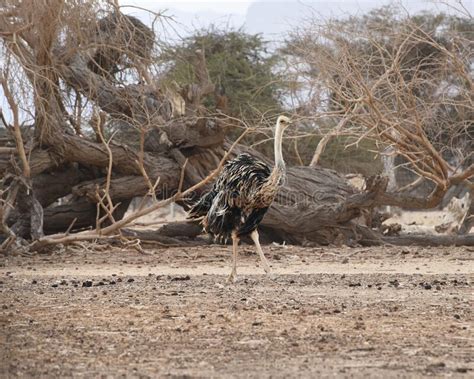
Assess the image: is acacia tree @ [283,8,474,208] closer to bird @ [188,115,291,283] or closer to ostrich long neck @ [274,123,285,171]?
ostrich long neck @ [274,123,285,171]

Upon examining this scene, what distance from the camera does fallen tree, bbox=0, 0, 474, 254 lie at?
1545 centimetres

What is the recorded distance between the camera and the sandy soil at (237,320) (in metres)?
6.90

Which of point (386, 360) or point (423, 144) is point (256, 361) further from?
point (423, 144)

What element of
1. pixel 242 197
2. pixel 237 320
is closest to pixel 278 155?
pixel 242 197

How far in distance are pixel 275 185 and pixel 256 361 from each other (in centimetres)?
546

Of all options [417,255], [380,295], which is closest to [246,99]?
[417,255]

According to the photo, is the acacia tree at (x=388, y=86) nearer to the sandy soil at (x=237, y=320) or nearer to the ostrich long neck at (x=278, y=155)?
the sandy soil at (x=237, y=320)

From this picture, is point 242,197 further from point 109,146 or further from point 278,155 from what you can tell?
point 109,146

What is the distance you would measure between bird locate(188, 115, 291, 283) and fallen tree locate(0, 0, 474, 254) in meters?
2.99

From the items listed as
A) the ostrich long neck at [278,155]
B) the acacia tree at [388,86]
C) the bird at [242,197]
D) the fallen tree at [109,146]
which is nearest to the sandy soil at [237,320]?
the bird at [242,197]

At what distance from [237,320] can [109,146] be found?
385 inches

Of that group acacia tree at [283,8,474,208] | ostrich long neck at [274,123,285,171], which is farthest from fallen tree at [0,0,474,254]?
ostrich long neck at [274,123,285,171]

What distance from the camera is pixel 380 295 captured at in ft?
35.6

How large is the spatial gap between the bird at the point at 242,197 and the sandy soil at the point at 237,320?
592 millimetres
